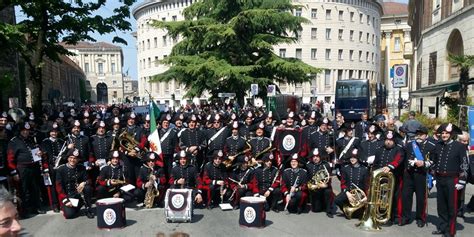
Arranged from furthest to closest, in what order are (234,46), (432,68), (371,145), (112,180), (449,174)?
(432,68) < (234,46) < (112,180) < (371,145) < (449,174)

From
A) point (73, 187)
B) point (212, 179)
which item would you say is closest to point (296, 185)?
point (212, 179)

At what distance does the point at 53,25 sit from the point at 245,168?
32.4ft

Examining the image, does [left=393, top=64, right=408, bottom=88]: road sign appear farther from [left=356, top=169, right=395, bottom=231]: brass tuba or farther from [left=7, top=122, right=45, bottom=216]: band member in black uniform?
[left=7, top=122, right=45, bottom=216]: band member in black uniform

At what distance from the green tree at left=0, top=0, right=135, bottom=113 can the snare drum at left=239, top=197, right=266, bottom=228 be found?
9.60m

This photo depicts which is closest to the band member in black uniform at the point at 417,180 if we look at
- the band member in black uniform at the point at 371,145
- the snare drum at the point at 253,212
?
the band member in black uniform at the point at 371,145

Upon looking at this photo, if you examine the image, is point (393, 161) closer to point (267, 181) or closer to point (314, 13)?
point (267, 181)

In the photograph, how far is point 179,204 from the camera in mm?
8312

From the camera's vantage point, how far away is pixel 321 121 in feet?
37.4

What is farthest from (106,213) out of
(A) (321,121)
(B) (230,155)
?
(A) (321,121)

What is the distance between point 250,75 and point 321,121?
1404 cm

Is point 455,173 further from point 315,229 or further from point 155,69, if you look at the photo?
point 155,69

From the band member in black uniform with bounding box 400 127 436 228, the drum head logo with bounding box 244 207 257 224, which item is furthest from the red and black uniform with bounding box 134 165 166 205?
the band member in black uniform with bounding box 400 127 436 228

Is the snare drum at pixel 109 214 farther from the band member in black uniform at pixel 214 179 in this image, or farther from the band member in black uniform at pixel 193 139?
the band member in black uniform at pixel 193 139

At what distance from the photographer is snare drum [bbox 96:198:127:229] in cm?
Result: 793
